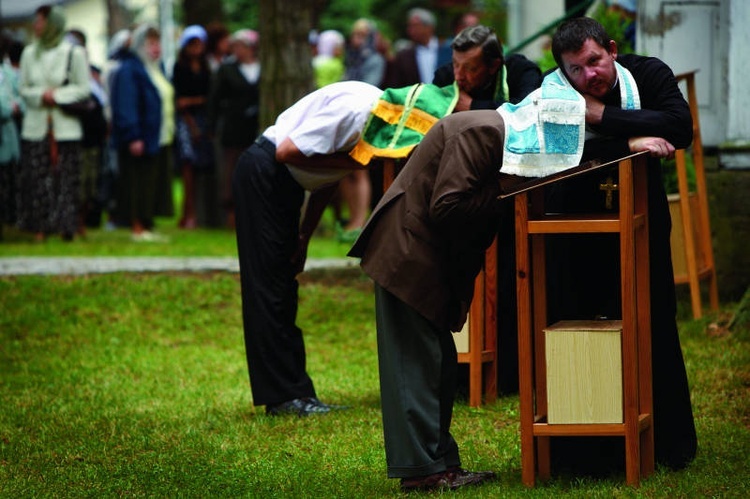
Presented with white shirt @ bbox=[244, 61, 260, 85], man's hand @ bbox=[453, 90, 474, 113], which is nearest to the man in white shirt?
man's hand @ bbox=[453, 90, 474, 113]

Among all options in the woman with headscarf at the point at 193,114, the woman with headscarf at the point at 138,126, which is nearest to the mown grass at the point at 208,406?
the woman with headscarf at the point at 138,126

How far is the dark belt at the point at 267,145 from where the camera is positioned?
7.11 m

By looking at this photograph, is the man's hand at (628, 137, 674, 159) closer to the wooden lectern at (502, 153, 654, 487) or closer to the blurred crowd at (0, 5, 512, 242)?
the wooden lectern at (502, 153, 654, 487)

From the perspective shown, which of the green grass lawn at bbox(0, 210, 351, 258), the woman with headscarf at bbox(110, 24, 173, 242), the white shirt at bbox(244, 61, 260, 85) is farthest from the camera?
the white shirt at bbox(244, 61, 260, 85)

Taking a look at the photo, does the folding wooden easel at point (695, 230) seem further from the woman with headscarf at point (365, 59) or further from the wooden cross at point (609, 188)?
the woman with headscarf at point (365, 59)

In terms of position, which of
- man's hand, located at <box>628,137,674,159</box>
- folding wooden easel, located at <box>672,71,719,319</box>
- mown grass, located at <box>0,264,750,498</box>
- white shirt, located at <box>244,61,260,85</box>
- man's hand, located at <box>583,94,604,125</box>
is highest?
white shirt, located at <box>244,61,260,85</box>

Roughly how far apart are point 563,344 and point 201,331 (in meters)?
5.34

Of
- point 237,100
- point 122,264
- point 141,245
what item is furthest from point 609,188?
point 237,100

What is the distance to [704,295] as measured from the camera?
32.7 feet

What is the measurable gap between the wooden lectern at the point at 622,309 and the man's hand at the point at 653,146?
5cm

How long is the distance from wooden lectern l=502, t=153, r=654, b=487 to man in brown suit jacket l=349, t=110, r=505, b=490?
0.20 metres

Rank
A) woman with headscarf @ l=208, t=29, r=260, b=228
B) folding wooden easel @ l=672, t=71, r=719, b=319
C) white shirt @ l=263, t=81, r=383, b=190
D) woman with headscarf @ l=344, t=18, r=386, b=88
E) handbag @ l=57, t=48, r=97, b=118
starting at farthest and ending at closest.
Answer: woman with headscarf @ l=344, t=18, r=386, b=88 → woman with headscarf @ l=208, t=29, r=260, b=228 → handbag @ l=57, t=48, r=97, b=118 → folding wooden easel @ l=672, t=71, r=719, b=319 → white shirt @ l=263, t=81, r=383, b=190

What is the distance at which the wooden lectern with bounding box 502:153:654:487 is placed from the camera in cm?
514

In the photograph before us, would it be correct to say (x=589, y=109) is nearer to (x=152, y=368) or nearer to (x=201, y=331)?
(x=152, y=368)
